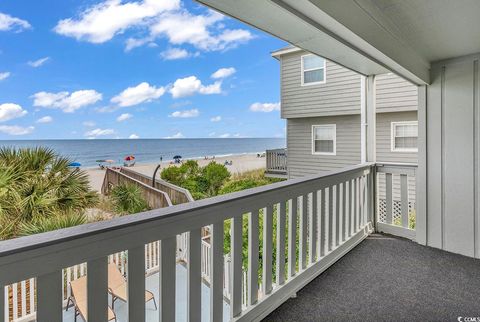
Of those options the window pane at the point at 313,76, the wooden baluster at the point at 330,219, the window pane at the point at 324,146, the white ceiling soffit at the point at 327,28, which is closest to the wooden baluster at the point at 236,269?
the white ceiling soffit at the point at 327,28

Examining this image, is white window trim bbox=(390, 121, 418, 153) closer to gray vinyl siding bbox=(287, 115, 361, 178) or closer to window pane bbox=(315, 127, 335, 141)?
gray vinyl siding bbox=(287, 115, 361, 178)

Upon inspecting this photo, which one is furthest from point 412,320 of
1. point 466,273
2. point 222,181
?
point 222,181

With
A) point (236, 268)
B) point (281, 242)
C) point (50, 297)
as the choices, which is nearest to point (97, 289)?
point (50, 297)

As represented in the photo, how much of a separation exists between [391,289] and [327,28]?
1972mm

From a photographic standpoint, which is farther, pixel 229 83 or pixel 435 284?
pixel 435 284

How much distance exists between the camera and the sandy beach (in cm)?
128

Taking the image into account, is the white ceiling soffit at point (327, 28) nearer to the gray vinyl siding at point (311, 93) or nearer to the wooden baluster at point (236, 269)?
the gray vinyl siding at point (311, 93)

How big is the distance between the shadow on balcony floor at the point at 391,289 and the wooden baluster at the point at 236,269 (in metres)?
0.33

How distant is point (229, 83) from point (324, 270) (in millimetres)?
1790

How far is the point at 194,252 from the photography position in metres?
1.44

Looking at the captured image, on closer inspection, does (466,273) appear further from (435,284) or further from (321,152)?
(321,152)

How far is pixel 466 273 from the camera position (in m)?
2.55

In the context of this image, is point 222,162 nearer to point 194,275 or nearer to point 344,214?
point 194,275

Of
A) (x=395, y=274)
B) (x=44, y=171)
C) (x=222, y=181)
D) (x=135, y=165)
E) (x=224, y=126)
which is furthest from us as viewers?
(x=395, y=274)
